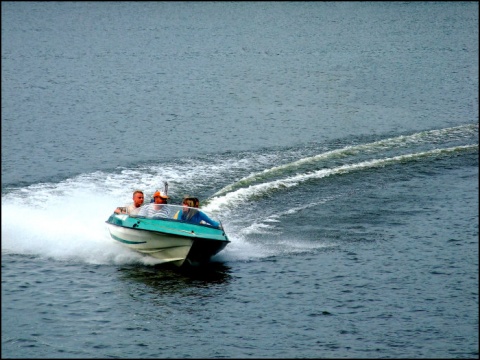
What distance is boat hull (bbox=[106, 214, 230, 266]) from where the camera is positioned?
3381 centimetres

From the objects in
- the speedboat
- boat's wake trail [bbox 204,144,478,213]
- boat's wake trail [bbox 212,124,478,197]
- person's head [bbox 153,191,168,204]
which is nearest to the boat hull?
the speedboat

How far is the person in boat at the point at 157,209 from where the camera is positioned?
34781 millimetres

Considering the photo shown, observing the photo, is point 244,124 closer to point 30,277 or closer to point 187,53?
point 30,277

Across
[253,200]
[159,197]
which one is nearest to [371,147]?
[253,200]

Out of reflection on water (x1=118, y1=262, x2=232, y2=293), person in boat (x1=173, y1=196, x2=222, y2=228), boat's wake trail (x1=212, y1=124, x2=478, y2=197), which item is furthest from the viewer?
boat's wake trail (x1=212, y1=124, x2=478, y2=197)

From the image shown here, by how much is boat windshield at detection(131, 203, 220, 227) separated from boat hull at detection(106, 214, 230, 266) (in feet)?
0.64

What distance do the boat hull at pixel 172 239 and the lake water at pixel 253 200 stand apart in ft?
1.82

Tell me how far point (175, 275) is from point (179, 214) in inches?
95.4

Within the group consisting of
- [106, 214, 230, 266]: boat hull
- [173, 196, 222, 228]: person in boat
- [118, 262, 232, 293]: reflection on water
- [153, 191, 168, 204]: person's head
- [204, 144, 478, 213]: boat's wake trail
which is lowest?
[118, 262, 232, 293]: reflection on water

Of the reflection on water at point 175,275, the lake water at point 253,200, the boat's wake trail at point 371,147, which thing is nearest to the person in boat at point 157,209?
the lake water at point 253,200

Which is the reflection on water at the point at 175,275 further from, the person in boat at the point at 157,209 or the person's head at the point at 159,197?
the person's head at the point at 159,197

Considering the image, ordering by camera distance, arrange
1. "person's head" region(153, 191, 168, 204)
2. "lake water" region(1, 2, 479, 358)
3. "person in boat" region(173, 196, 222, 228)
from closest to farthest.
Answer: "lake water" region(1, 2, 479, 358) < "person in boat" region(173, 196, 222, 228) < "person's head" region(153, 191, 168, 204)

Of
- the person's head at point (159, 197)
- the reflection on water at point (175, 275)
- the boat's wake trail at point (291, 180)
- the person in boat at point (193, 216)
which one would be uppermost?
the boat's wake trail at point (291, 180)

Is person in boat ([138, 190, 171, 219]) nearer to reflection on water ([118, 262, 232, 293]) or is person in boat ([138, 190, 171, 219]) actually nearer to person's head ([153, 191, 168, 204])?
person's head ([153, 191, 168, 204])
